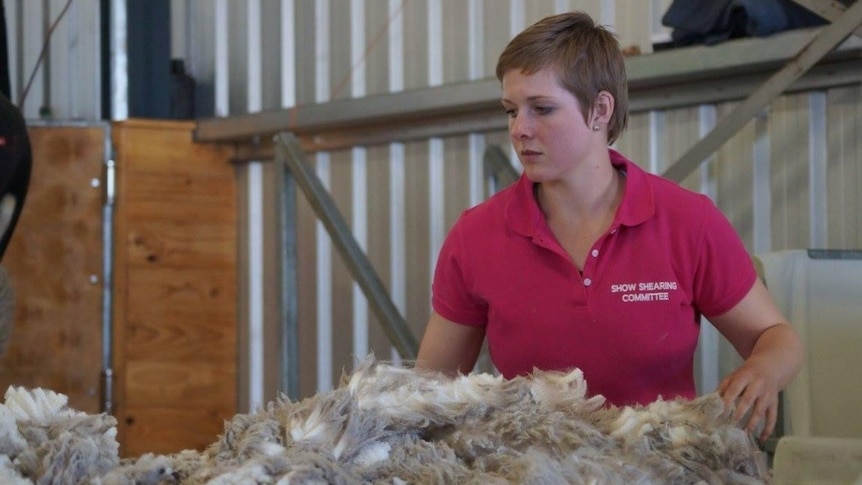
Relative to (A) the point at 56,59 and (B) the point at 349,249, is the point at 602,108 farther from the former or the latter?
(A) the point at 56,59

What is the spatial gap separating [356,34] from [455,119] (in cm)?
52

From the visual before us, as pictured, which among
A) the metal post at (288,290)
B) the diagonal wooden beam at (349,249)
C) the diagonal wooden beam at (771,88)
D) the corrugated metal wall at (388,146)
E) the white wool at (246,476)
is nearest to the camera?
the white wool at (246,476)

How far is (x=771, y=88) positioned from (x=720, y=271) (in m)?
1.10

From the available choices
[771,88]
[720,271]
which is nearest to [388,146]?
[771,88]

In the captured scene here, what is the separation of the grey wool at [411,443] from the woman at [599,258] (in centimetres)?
49

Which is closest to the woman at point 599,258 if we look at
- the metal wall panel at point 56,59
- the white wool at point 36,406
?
the white wool at point 36,406

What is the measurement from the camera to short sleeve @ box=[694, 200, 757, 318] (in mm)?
1585

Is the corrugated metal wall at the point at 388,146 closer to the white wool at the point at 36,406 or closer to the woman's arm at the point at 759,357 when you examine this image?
the woman's arm at the point at 759,357

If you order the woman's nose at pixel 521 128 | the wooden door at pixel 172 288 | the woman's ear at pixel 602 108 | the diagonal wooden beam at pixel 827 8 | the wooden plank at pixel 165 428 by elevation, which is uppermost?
the diagonal wooden beam at pixel 827 8

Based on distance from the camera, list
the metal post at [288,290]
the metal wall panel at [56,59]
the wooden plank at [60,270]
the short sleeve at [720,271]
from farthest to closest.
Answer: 1. the metal wall panel at [56,59]
2. the wooden plank at [60,270]
3. the metal post at [288,290]
4. the short sleeve at [720,271]

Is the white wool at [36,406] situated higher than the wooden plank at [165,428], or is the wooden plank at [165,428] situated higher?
the white wool at [36,406]

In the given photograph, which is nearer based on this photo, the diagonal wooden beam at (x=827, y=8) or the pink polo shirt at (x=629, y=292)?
the pink polo shirt at (x=629, y=292)

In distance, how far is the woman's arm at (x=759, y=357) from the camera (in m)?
1.28

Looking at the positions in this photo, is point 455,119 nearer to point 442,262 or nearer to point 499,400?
point 442,262
